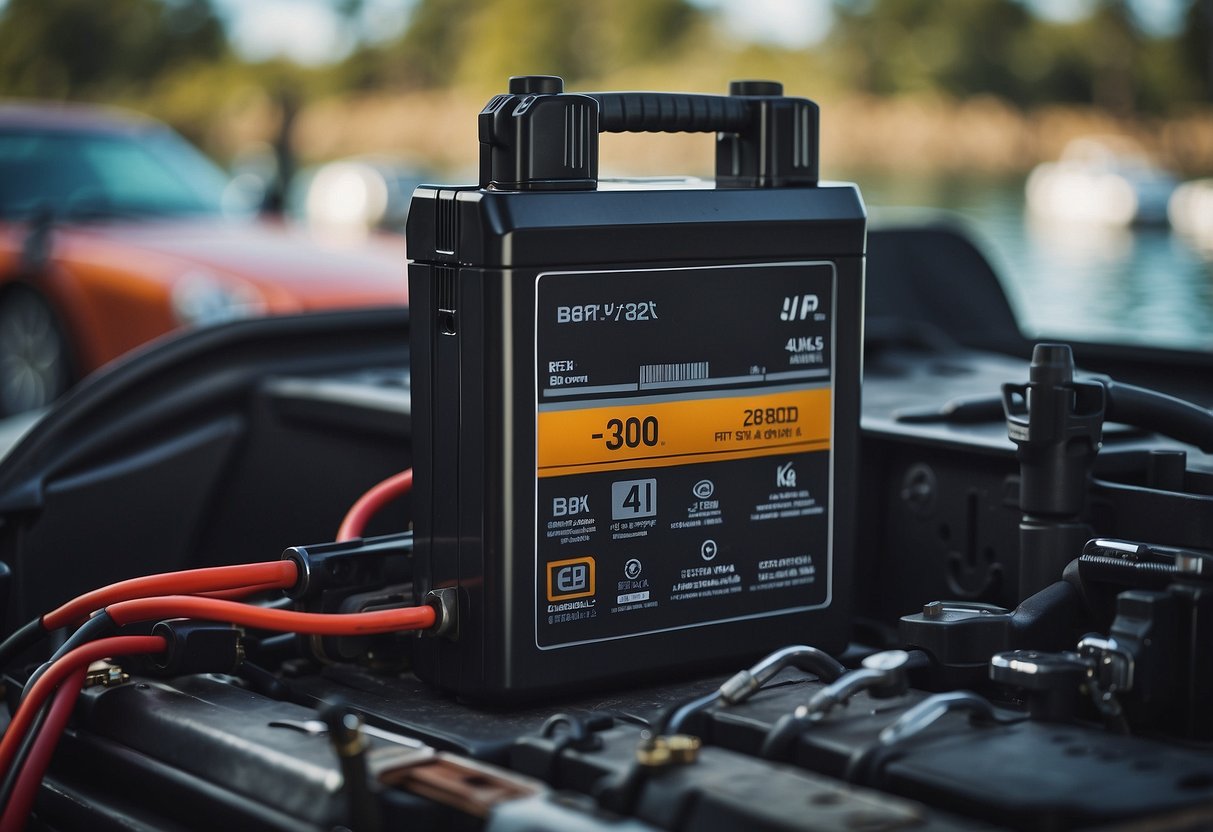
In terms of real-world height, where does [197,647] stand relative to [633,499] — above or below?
below

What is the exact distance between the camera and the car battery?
1198mm

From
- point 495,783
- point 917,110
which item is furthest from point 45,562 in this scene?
point 917,110

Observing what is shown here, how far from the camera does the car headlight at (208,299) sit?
181 inches

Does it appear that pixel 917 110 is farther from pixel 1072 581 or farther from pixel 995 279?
pixel 1072 581

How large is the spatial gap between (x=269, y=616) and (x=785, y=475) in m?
0.46

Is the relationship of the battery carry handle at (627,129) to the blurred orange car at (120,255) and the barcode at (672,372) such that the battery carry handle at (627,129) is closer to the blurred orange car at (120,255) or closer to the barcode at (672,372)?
the barcode at (672,372)

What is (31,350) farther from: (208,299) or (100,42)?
(100,42)

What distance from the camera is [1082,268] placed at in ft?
13.9

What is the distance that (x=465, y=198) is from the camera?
119 cm

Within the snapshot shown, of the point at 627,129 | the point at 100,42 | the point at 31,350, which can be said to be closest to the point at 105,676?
the point at 627,129

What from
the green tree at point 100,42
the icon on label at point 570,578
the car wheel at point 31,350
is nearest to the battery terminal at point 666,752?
the icon on label at point 570,578

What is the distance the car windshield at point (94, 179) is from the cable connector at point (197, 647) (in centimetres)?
456

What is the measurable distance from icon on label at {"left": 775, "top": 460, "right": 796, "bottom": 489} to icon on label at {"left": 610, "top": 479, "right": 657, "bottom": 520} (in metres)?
0.13

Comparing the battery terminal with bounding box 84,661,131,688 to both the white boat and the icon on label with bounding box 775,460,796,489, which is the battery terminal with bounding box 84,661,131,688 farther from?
the white boat
